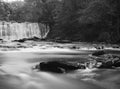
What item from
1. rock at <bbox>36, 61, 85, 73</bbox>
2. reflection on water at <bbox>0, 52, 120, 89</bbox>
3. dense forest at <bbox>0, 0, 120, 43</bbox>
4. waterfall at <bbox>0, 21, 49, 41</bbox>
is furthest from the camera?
waterfall at <bbox>0, 21, 49, 41</bbox>

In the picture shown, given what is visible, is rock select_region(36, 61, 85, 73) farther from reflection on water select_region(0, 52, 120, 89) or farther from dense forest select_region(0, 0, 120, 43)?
dense forest select_region(0, 0, 120, 43)

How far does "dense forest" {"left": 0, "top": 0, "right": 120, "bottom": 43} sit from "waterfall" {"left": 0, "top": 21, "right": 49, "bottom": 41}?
245cm

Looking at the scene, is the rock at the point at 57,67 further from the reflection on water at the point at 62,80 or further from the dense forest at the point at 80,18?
the dense forest at the point at 80,18

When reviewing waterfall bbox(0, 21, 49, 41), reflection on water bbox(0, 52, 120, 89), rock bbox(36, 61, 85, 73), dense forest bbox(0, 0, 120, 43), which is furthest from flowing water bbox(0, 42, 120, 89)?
waterfall bbox(0, 21, 49, 41)

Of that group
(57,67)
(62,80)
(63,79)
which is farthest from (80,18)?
(62,80)

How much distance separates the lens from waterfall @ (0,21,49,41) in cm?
3993

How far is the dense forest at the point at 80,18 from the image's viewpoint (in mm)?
33906

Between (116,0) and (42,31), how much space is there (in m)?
20.4

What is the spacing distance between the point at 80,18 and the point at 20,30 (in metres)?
13.0

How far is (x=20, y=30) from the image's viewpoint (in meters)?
42.8

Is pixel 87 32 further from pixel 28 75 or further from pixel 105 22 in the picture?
pixel 28 75

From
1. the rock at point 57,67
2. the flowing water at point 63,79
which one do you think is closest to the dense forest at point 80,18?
the rock at point 57,67

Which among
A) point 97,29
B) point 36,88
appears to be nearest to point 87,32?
point 97,29

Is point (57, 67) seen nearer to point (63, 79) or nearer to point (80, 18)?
point (63, 79)
